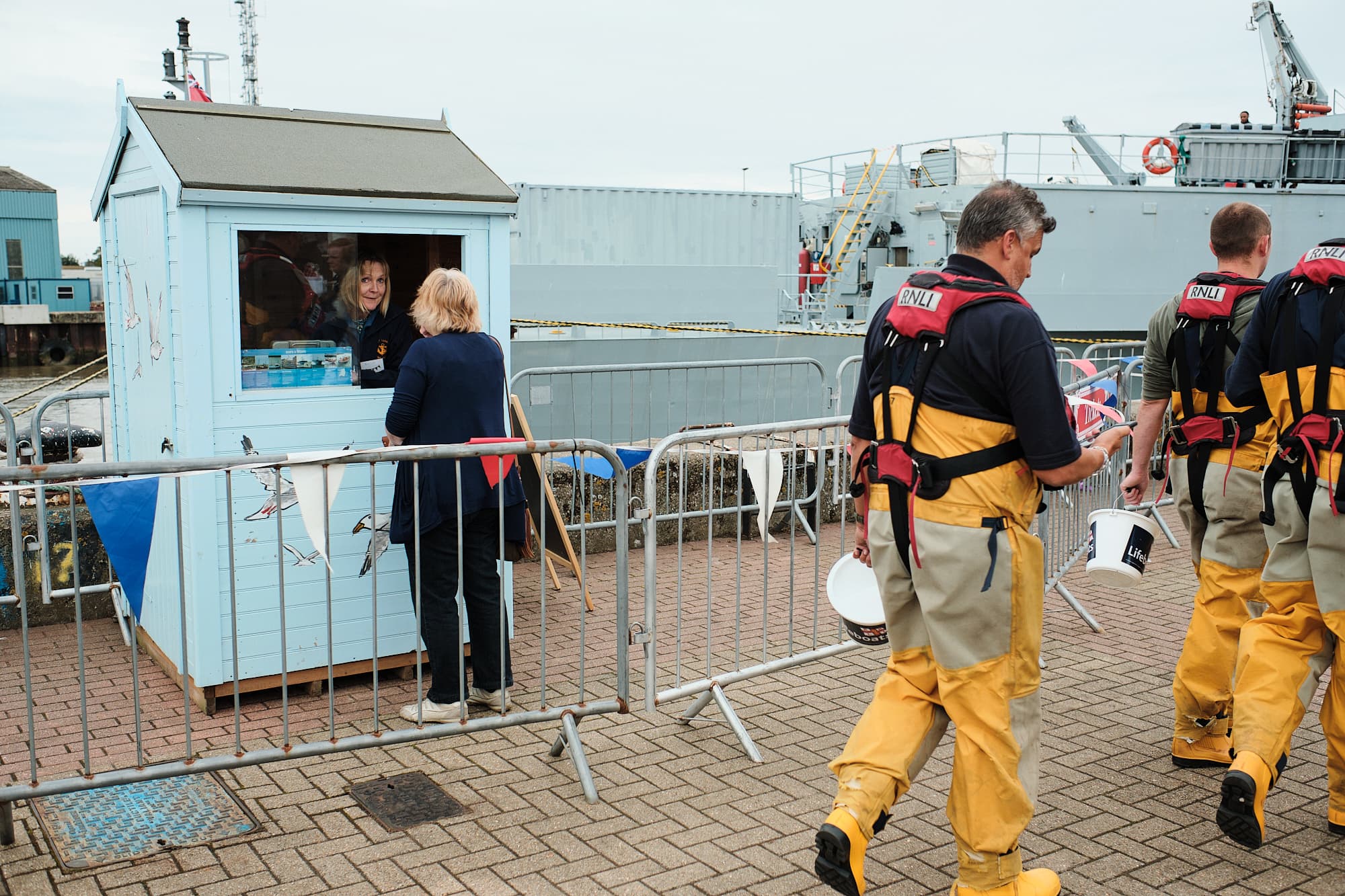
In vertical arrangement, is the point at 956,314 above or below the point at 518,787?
above

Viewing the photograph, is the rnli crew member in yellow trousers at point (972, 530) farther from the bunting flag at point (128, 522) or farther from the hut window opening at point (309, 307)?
the hut window opening at point (309, 307)

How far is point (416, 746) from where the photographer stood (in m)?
4.67

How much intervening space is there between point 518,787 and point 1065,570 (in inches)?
148

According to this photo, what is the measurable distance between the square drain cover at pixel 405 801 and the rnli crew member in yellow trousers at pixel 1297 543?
2558mm

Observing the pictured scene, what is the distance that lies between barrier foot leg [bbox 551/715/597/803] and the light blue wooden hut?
3.39ft

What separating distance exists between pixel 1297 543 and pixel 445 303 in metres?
3.30

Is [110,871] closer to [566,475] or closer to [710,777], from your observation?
[710,777]

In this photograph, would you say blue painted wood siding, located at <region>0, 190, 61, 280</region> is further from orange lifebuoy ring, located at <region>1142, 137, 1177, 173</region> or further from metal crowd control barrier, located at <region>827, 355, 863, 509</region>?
metal crowd control barrier, located at <region>827, 355, 863, 509</region>

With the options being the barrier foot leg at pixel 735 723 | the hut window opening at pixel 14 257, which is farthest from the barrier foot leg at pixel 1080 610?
the hut window opening at pixel 14 257

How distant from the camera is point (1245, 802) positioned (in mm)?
3535

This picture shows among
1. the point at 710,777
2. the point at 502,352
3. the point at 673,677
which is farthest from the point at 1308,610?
the point at 502,352

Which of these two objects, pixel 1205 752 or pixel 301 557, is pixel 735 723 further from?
pixel 301 557

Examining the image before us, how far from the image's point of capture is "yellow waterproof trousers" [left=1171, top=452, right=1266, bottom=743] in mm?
4254

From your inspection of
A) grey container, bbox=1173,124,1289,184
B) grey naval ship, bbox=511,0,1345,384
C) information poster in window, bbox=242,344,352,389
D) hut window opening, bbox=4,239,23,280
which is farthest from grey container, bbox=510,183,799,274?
hut window opening, bbox=4,239,23,280
